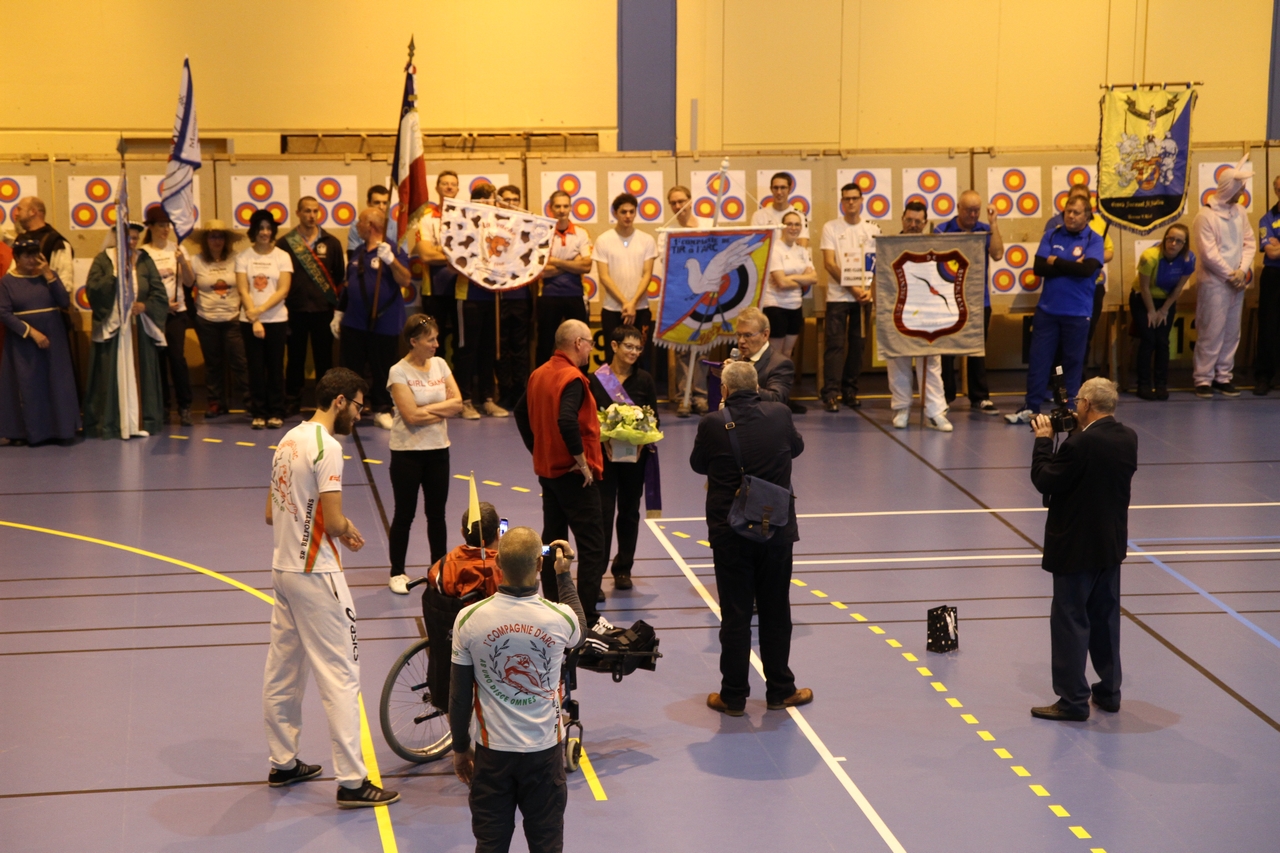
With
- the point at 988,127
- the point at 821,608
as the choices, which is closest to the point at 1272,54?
the point at 988,127

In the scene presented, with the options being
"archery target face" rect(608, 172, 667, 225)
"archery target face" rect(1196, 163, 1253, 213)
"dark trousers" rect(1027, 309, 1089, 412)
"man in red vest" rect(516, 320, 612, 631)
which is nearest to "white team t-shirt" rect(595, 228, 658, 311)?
"archery target face" rect(608, 172, 667, 225)

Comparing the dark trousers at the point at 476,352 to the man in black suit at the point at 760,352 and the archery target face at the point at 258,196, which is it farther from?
the man in black suit at the point at 760,352

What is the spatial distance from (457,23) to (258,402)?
19.0ft

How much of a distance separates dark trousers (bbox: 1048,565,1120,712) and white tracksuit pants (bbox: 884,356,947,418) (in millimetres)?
6948

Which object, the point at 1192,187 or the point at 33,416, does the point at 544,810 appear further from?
the point at 1192,187

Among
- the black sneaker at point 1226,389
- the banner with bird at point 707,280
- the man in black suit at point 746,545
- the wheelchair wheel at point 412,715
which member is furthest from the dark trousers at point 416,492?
the black sneaker at point 1226,389

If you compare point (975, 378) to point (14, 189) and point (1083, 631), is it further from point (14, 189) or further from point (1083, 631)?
point (14, 189)

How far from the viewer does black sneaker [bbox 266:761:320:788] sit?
641cm

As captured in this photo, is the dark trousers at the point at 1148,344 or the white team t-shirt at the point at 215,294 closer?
the white team t-shirt at the point at 215,294

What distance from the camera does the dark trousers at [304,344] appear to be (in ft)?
46.9

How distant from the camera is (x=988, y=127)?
17.8 m

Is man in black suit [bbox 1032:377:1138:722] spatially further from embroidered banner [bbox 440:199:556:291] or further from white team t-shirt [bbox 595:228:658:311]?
embroidered banner [bbox 440:199:556:291]

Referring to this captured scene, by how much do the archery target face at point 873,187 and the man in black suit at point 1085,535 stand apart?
9265mm

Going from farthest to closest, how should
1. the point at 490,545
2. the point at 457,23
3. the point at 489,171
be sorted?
the point at 457,23
the point at 489,171
the point at 490,545
